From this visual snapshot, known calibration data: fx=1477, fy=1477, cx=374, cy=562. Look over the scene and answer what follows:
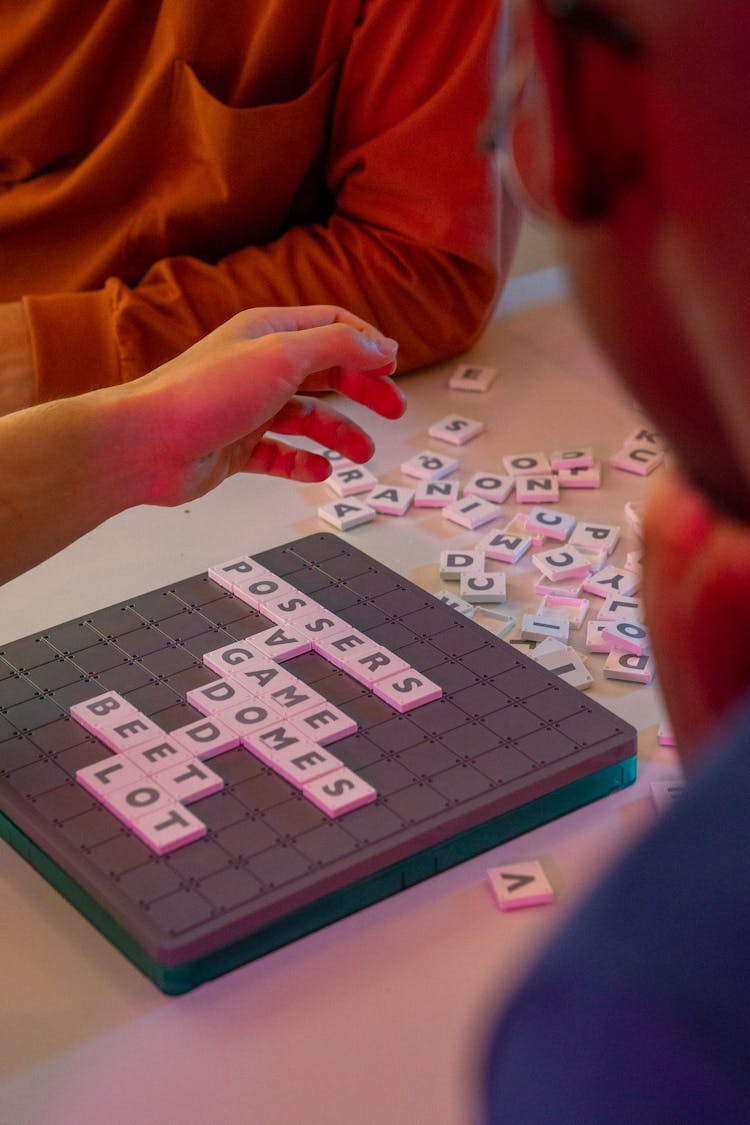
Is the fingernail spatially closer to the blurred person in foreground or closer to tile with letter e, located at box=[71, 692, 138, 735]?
tile with letter e, located at box=[71, 692, 138, 735]

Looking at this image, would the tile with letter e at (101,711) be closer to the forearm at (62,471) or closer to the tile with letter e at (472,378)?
the forearm at (62,471)

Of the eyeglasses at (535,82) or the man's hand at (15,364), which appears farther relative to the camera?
the man's hand at (15,364)

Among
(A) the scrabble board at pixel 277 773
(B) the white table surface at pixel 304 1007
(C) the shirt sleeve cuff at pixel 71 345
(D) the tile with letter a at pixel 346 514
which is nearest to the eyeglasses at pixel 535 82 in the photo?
(B) the white table surface at pixel 304 1007

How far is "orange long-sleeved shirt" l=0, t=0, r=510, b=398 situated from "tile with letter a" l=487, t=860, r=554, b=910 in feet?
2.16

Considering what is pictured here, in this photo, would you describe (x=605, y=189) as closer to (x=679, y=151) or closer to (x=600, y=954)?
(x=679, y=151)

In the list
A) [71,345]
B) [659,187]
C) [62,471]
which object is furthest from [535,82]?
[71,345]

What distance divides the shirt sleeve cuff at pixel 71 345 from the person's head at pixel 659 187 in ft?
2.94

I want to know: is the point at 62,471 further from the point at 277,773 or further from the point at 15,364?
the point at 15,364

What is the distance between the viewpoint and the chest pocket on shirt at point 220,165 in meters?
1.34

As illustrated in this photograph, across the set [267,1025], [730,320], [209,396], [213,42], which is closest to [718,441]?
[730,320]

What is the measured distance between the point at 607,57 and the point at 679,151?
0.10 feet

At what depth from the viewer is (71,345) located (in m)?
1.27

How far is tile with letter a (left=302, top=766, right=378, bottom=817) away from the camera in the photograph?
77 centimetres

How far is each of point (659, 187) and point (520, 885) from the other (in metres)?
0.49
